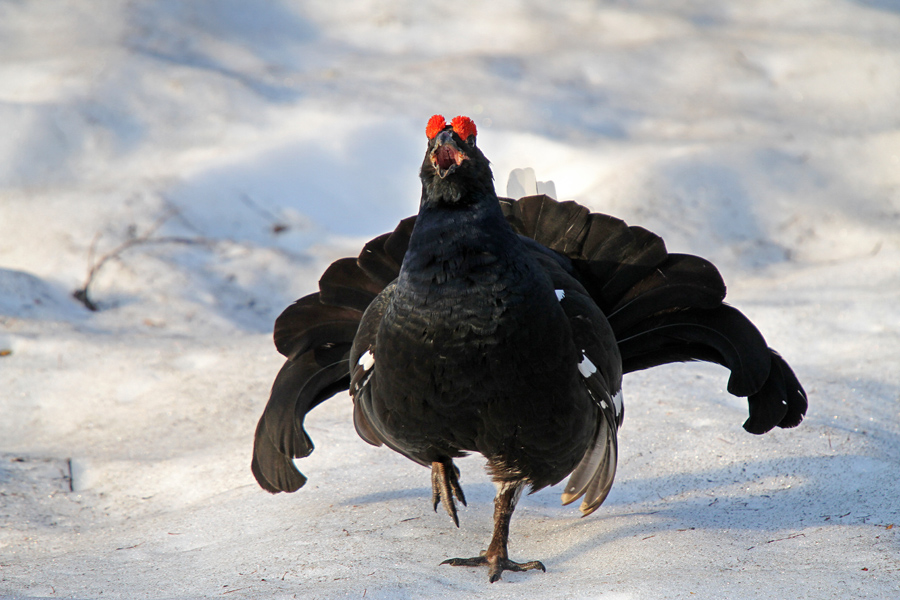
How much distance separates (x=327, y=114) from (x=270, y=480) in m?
4.81

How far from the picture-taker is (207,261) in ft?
17.9

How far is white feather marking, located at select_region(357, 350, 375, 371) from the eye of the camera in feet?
8.07

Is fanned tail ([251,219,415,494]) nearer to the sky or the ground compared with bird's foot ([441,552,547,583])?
nearer to the sky

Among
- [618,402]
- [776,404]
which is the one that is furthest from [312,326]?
[776,404]

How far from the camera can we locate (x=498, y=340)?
2.11 m

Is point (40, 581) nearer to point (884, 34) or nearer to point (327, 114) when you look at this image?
point (327, 114)

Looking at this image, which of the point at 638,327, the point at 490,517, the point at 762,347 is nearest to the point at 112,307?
the point at 490,517

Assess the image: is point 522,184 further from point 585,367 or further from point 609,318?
point 585,367

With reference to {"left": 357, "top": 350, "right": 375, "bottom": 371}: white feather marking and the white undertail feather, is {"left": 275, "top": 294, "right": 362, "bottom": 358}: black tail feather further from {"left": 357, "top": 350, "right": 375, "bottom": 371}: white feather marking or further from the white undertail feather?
the white undertail feather

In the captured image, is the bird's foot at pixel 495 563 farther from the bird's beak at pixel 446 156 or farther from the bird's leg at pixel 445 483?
the bird's beak at pixel 446 156

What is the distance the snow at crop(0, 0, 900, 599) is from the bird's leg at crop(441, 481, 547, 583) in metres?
0.07

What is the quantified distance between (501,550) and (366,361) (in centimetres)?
67

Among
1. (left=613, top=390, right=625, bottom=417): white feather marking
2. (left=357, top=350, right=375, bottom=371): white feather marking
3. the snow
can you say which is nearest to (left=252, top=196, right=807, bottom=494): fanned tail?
(left=613, top=390, right=625, bottom=417): white feather marking

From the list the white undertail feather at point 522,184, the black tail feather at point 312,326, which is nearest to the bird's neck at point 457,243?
the black tail feather at point 312,326
